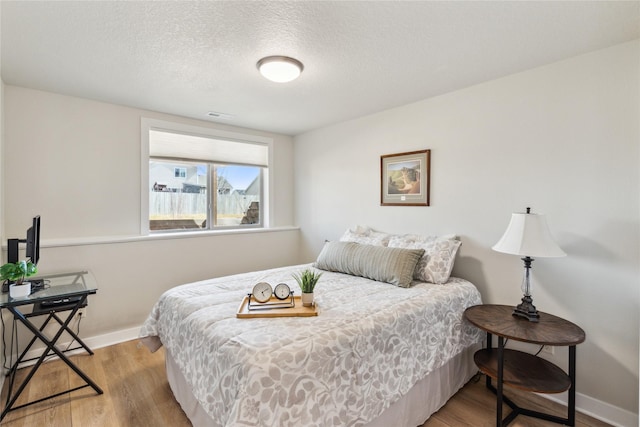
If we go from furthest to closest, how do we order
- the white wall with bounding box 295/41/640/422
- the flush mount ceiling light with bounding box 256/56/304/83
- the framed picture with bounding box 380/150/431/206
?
1. the framed picture with bounding box 380/150/431/206
2. the flush mount ceiling light with bounding box 256/56/304/83
3. the white wall with bounding box 295/41/640/422

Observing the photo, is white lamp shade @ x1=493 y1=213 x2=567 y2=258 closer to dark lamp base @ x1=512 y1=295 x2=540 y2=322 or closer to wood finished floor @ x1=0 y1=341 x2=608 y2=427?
dark lamp base @ x1=512 y1=295 x2=540 y2=322

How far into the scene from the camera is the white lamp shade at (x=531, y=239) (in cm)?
188

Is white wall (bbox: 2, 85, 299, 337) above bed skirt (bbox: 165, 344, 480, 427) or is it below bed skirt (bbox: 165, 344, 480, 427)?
above

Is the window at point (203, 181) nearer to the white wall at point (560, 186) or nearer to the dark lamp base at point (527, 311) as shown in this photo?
the white wall at point (560, 186)

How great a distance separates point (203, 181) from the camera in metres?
3.83

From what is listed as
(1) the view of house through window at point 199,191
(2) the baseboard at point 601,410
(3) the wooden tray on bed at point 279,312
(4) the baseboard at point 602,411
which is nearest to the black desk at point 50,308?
(2) the baseboard at point 601,410

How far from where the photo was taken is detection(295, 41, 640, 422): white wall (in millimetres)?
1923

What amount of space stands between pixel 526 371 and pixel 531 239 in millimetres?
866

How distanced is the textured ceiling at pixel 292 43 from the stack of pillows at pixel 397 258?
4.47ft

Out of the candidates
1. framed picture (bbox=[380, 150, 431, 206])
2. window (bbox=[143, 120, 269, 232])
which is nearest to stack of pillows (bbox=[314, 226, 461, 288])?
framed picture (bbox=[380, 150, 431, 206])

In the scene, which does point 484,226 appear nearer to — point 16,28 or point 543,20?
point 543,20

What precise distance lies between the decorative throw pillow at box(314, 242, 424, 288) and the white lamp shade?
0.69 m

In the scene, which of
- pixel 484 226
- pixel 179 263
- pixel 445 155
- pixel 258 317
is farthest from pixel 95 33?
pixel 484 226

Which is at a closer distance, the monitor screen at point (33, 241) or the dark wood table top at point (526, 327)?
the dark wood table top at point (526, 327)
